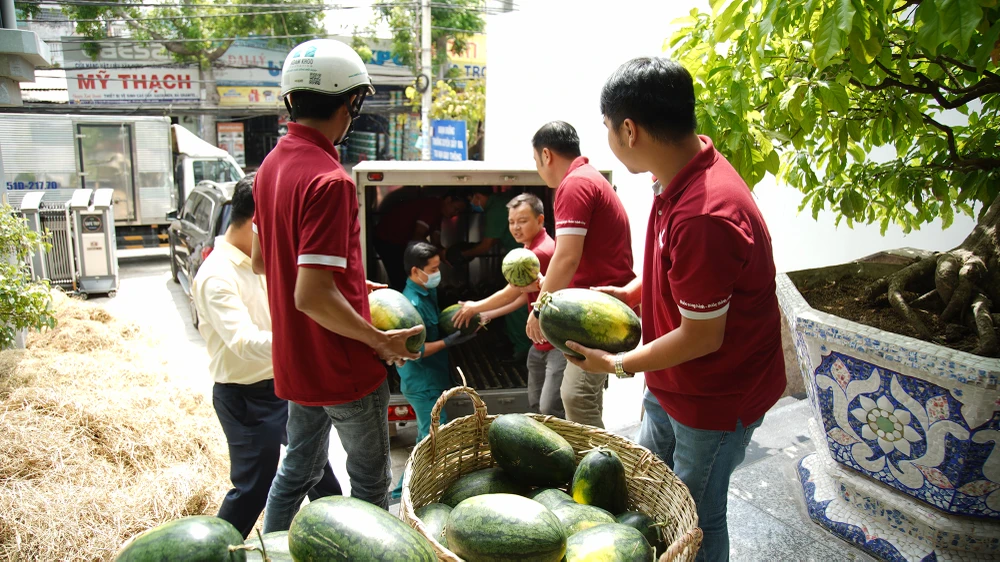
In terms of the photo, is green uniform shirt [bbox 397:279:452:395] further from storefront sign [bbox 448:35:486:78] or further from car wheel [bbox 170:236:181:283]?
storefront sign [bbox 448:35:486:78]

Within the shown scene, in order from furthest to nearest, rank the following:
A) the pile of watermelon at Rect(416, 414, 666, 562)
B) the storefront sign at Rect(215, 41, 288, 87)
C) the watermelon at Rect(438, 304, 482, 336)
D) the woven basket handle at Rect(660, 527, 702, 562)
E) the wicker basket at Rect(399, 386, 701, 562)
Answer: the storefront sign at Rect(215, 41, 288, 87) < the watermelon at Rect(438, 304, 482, 336) < the wicker basket at Rect(399, 386, 701, 562) < the pile of watermelon at Rect(416, 414, 666, 562) < the woven basket handle at Rect(660, 527, 702, 562)

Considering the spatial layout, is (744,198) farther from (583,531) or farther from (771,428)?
(771,428)

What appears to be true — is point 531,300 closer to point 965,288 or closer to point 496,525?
point 965,288

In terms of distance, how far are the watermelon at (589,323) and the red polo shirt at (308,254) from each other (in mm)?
793

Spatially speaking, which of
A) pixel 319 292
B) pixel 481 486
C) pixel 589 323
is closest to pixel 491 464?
pixel 481 486

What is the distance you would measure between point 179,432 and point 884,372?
4.40m

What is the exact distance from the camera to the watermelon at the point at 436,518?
214 cm

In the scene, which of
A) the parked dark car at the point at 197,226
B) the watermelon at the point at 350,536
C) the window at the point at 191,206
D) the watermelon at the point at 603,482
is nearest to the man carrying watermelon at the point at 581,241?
the watermelon at the point at 603,482

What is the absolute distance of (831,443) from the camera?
131 inches

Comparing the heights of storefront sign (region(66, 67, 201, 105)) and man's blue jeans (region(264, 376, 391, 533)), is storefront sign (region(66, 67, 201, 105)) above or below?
above

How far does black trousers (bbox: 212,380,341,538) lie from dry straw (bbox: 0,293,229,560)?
0.79 metres

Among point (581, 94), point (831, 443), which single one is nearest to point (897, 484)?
point (831, 443)

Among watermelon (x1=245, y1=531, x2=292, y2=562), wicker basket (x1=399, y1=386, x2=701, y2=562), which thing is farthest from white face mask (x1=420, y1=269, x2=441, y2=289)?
watermelon (x1=245, y1=531, x2=292, y2=562)

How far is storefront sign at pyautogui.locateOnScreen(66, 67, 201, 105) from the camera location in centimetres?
2356
